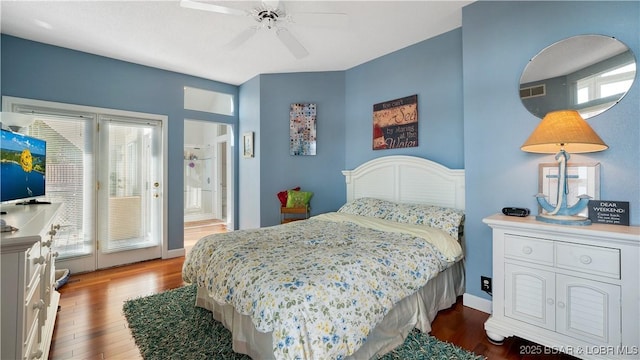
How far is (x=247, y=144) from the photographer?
436 centimetres

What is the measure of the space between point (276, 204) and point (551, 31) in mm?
3474

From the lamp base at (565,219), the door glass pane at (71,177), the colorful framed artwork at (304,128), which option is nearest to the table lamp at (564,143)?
the lamp base at (565,219)

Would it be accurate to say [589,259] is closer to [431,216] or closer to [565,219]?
[565,219]

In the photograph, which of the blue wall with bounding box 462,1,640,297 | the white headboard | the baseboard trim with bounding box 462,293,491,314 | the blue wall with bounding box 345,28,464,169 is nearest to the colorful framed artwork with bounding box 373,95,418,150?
the blue wall with bounding box 345,28,464,169

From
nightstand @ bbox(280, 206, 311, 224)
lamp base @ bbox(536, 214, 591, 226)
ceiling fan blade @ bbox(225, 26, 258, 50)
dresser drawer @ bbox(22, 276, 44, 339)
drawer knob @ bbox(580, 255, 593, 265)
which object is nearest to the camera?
dresser drawer @ bbox(22, 276, 44, 339)

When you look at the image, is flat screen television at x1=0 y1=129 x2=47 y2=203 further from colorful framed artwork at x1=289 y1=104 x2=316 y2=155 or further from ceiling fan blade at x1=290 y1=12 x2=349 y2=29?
colorful framed artwork at x1=289 y1=104 x2=316 y2=155

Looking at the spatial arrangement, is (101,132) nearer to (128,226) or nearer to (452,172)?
(128,226)

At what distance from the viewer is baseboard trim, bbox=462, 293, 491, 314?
2.30m

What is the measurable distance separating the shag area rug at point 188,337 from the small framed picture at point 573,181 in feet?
4.06

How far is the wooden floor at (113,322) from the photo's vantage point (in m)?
1.83

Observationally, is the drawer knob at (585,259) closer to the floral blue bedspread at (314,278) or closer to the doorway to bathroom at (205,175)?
the floral blue bedspread at (314,278)

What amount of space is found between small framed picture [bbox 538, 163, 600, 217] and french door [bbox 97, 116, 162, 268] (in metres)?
4.31

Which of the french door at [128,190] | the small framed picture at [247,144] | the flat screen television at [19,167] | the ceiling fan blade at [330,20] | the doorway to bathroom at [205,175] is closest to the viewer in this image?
the flat screen television at [19,167]

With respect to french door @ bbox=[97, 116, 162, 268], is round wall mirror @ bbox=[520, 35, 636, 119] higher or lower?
higher
